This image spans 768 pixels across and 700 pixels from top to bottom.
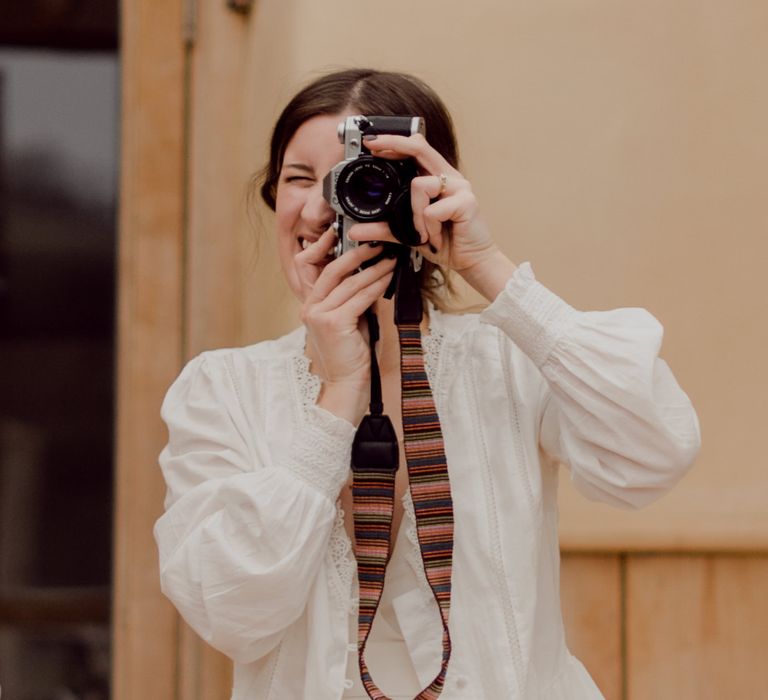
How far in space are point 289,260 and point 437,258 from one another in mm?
166

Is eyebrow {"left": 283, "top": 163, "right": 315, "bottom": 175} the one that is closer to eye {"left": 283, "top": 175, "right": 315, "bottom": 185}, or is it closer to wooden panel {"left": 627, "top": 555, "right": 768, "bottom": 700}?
eye {"left": 283, "top": 175, "right": 315, "bottom": 185}

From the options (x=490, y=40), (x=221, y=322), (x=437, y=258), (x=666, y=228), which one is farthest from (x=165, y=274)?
(x=437, y=258)

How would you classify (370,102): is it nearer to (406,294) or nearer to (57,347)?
(406,294)

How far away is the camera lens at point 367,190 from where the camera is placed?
1.07 m

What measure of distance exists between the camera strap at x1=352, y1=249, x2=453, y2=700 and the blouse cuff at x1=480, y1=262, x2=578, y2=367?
0.29 ft

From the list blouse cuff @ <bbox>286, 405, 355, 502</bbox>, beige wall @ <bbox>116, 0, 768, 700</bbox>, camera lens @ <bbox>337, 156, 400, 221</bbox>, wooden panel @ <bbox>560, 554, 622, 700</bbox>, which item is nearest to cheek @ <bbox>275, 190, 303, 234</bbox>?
camera lens @ <bbox>337, 156, 400, 221</bbox>

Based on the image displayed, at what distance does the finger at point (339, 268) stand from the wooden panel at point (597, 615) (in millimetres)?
664

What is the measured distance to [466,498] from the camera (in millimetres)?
1124

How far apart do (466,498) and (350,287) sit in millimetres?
224

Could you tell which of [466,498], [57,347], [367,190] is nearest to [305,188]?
[367,190]

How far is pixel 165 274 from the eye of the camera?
2.00 metres

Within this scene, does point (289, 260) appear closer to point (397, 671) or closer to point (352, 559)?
point (352, 559)

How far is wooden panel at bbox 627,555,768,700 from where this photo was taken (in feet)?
5.17

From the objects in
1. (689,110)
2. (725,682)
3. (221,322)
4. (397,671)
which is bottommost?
(725,682)
